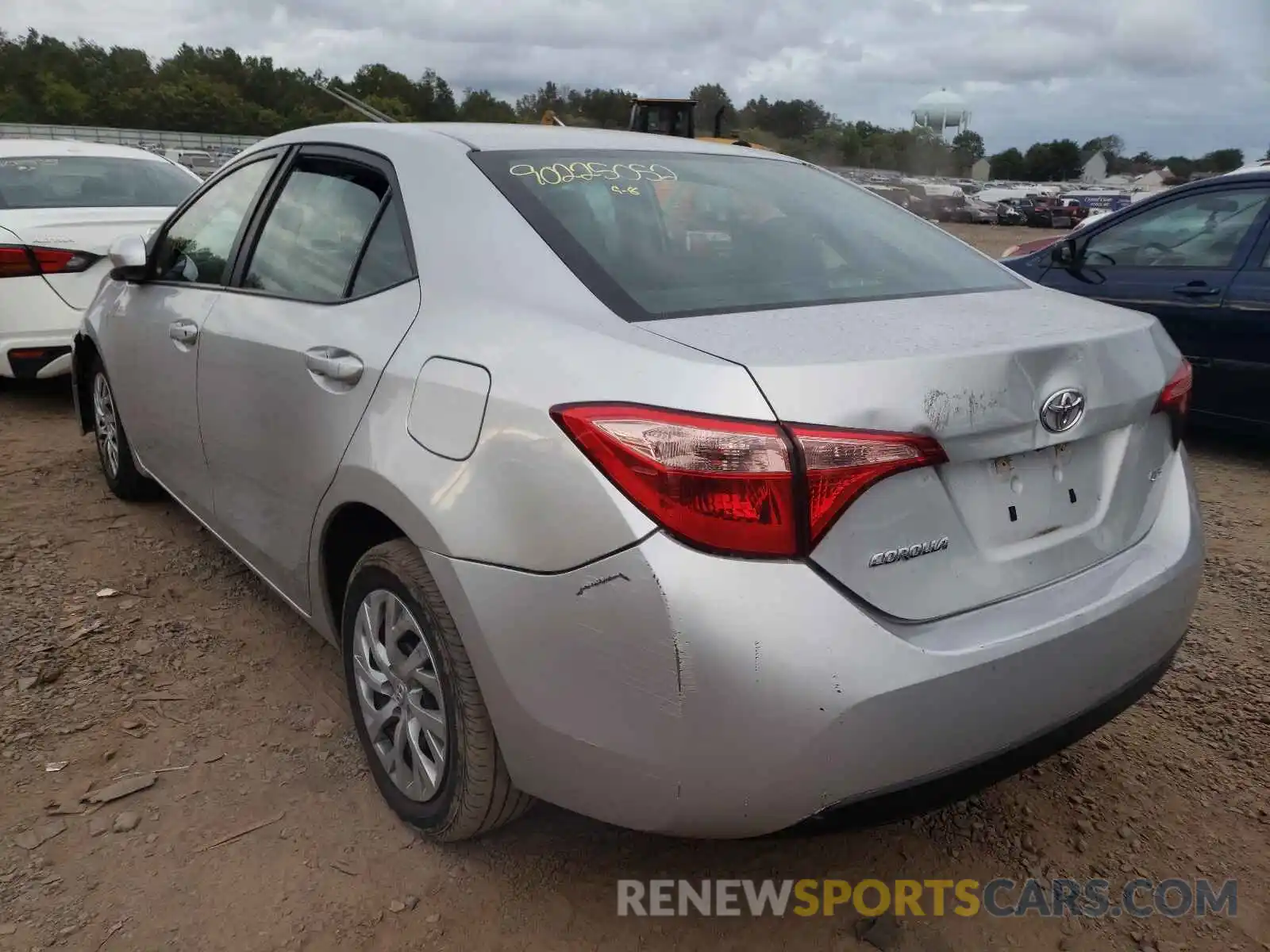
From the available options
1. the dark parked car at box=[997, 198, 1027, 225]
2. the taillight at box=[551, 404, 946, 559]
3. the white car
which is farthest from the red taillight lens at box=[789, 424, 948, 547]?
the dark parked car at box=[997, 198, 1027, 225]

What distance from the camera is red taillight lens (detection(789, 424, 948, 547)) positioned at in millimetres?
1541

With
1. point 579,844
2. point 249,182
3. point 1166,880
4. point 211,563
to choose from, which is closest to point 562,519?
point 579,844

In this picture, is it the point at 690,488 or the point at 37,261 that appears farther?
the point at 37,261

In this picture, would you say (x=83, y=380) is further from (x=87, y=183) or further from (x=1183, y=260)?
(x=1183, y=260)

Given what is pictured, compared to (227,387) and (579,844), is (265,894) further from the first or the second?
(227,387)

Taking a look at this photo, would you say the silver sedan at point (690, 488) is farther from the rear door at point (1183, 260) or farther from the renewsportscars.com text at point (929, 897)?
the rear door at point (1183, 260)

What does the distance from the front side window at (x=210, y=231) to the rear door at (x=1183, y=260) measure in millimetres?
4469

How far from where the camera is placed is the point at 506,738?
6.10ft

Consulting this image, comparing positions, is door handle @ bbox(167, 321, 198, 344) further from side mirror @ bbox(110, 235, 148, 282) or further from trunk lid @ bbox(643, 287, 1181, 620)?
trunk lid @ bbox(643, 287, 1181, 620)

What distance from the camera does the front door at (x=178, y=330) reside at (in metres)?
3.06

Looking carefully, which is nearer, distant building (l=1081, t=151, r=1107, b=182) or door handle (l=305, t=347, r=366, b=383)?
door handle (l=305, t=347, r=366, b=383)

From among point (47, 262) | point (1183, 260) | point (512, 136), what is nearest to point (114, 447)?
point (47, 262)

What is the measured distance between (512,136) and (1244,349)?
158 inches

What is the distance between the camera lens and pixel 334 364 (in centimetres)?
223
